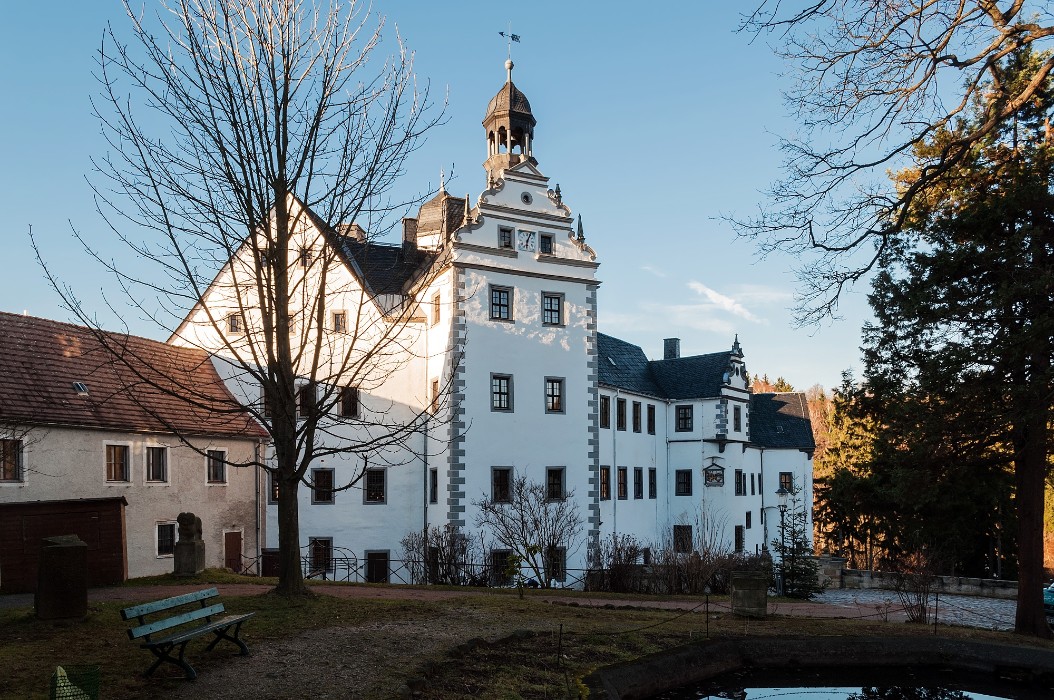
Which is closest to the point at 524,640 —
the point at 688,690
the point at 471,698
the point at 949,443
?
the point at 688,690

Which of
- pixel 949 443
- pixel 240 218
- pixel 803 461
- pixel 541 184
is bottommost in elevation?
pixel 803 461

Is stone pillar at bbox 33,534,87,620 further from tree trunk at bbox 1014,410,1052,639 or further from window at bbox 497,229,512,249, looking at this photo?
window at bbox 497,229,512,249

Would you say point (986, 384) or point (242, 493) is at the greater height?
point (986, 384)

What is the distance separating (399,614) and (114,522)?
1059 cm

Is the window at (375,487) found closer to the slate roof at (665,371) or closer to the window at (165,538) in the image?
the window at (165,538)

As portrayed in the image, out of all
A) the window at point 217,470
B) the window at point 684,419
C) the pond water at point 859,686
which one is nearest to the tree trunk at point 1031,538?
the pond water at point 859,686

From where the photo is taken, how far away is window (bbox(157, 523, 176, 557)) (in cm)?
2672

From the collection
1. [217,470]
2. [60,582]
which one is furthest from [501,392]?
[60,582]

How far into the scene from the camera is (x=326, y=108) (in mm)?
14789

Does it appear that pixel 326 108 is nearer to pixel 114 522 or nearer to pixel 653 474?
pixel 114 522

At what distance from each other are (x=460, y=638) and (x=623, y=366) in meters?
30.0

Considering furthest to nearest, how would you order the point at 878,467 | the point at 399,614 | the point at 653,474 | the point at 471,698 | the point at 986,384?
1. the point at 653,474
2. the point at 878,467
3. the point at 986,384
4. the point at 399,614
5. the point at 471,698

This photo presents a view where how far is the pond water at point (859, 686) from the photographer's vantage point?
12.3 m

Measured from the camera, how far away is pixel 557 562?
30.5 meters
